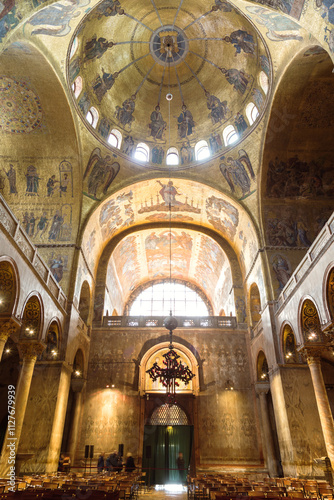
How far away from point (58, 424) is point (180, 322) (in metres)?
8.21

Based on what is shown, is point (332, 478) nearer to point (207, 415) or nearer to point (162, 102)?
point (207, 415)

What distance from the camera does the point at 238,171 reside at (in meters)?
17.7

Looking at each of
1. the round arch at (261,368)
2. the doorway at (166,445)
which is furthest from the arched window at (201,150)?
the doorway at (166,445)

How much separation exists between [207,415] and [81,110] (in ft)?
51.8

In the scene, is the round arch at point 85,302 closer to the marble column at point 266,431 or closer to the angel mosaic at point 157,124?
the angel mosaic at point 157,124

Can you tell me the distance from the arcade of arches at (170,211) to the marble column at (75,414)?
3.4 inches

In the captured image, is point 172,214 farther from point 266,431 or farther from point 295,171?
point 266,431

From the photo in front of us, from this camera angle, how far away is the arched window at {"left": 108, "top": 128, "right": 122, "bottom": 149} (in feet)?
60.2

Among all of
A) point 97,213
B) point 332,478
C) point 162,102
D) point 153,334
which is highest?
point 162,102

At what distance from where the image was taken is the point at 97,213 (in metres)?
18.2

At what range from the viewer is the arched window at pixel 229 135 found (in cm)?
1798

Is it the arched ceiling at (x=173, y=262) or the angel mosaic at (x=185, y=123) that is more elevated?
the angel mosaic at (x=185, y=123)

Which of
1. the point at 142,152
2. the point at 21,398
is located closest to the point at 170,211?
the point at 142,152

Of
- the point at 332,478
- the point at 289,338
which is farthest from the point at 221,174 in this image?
the point at 332,478
